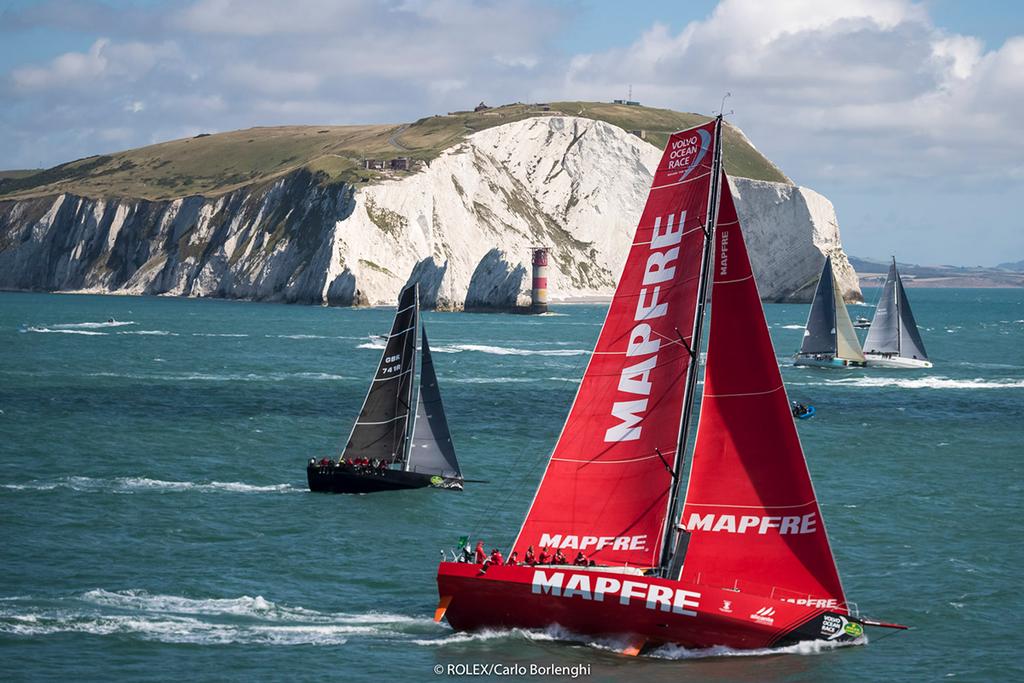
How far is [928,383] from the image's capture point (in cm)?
9888

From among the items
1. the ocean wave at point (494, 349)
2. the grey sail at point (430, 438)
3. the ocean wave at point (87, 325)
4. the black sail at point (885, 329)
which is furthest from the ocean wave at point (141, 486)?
the ocean wave at point (87, 325)

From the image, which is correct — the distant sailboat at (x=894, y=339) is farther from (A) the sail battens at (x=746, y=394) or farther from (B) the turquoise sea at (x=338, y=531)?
(A) the sail battens at (x=746, y=394)

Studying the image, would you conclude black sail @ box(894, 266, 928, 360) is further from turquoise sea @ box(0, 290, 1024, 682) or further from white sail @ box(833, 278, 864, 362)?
turquoise sea @ box(0, 290, 1024, 682)

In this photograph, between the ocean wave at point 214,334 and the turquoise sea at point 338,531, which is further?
the ocean wave at point 214,334

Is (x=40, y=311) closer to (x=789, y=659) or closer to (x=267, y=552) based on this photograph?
(x=267, y=552)

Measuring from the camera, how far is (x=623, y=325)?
28797 millimetres

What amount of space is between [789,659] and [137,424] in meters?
46.2

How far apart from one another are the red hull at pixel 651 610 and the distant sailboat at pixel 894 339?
84255 millimetres

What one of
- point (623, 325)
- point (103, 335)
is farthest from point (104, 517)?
point (103, 335)

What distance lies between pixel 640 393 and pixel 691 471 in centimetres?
195

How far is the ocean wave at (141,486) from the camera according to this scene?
49062 millimetres

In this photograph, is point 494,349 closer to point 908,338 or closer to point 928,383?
point 908,338

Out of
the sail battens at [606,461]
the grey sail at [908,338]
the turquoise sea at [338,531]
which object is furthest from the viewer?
the grey sail at [908,338]

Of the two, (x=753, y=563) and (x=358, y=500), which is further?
(x=358, y=500)
